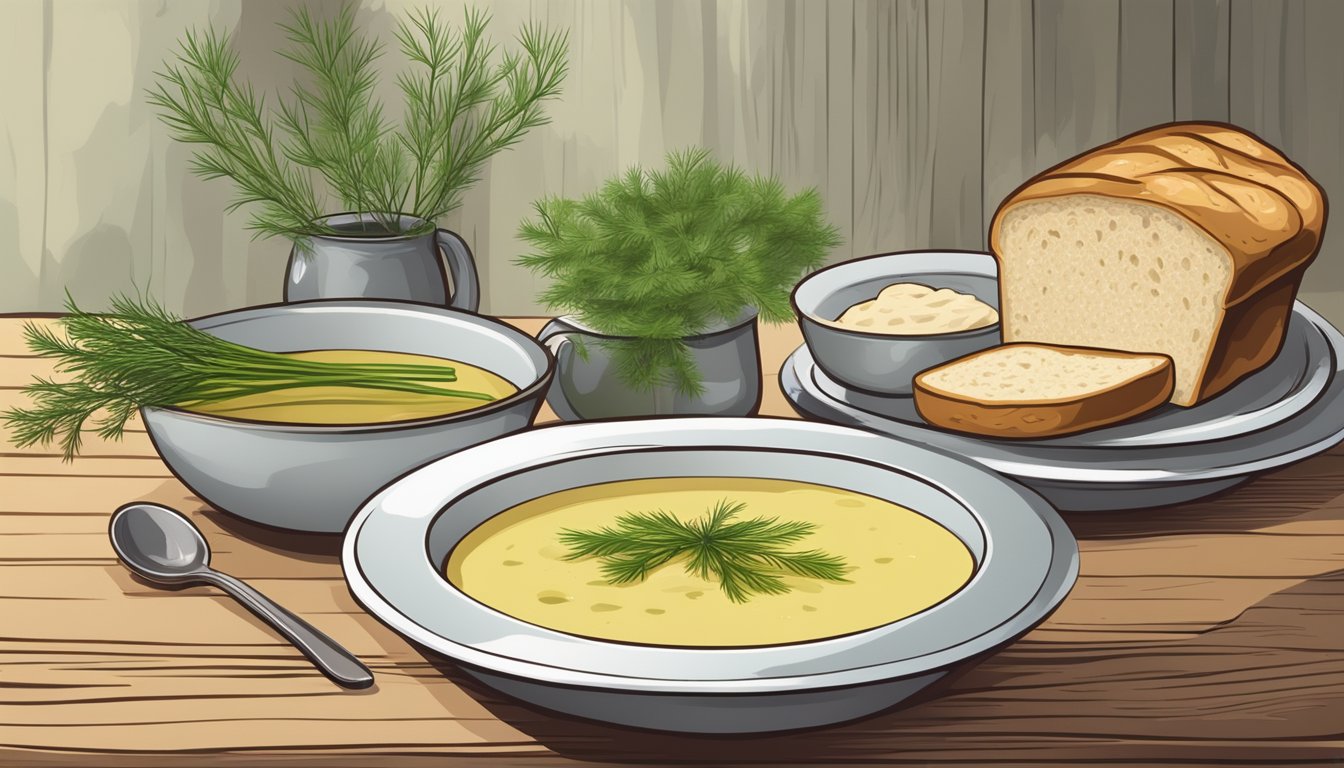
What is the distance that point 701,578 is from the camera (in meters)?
0.82

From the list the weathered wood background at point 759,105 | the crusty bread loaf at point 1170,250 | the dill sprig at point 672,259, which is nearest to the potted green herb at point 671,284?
the dill sprig at point 672,259

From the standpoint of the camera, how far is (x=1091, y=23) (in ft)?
7.66

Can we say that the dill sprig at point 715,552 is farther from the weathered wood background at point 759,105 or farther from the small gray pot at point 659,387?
the weathered wood background at point 759,105

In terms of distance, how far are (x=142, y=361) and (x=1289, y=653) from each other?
81cm

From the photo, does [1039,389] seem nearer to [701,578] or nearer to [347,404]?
[701,578]

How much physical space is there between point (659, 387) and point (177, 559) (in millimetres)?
407

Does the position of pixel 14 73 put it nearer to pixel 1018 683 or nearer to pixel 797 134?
pixel 797 134

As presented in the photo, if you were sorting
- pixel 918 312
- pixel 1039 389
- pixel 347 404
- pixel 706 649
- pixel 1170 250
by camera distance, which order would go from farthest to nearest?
pixel 1170 250, pixel 918 312, pixel 1039 389, pixel 347 404, pixel 706 649

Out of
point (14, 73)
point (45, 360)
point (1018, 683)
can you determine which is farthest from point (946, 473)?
point (14, 73)

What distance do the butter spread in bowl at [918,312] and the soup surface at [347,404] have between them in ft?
1.16

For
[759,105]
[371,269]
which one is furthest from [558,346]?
[759,105]

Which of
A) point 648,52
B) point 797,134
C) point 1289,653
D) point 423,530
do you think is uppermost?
point 648,52

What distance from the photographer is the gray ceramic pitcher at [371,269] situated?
1286 millimetres

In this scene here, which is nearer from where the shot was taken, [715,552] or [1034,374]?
[715,552]
